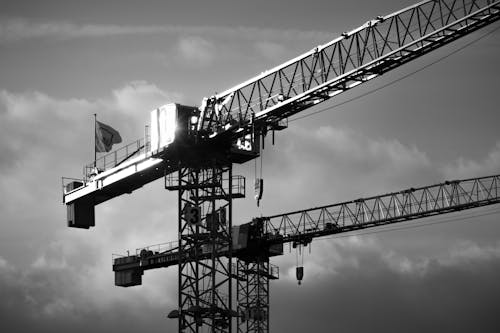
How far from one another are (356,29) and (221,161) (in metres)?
16.2

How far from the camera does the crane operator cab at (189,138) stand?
99.0 meters

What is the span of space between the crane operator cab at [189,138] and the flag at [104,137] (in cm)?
1203

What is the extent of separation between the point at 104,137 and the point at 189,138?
53.5ft

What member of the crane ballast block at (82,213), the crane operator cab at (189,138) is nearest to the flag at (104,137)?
the crane ballast block at (82,213)

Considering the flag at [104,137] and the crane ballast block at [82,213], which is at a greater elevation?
the flag at [104,137]

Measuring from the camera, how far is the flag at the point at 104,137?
11319cm

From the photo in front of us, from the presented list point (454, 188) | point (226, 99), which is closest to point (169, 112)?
point (226, 99)

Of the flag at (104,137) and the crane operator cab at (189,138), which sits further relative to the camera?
the flag at (104,137)

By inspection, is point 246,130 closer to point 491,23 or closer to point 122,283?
point 491,23

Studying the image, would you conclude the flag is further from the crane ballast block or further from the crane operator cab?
the crane operator cab

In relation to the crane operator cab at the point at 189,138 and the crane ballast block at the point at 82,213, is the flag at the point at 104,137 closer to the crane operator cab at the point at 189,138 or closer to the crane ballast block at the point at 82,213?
the crane ballast block at the point at 82,213

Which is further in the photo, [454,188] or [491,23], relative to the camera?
[454,188]

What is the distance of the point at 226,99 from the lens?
99562mm

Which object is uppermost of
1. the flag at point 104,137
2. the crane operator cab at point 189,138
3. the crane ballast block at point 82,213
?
the flag at point 104,137
